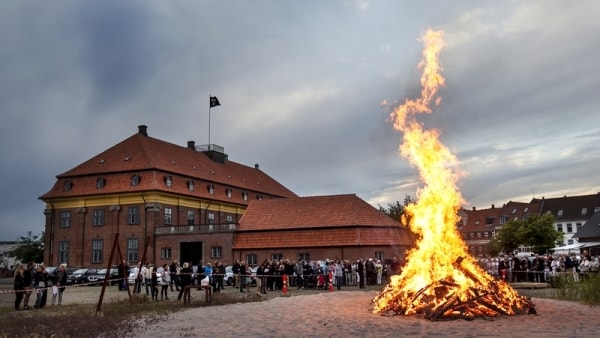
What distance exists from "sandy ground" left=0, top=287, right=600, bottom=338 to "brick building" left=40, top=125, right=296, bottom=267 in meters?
29.8

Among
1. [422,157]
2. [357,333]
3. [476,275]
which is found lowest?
[357,333]

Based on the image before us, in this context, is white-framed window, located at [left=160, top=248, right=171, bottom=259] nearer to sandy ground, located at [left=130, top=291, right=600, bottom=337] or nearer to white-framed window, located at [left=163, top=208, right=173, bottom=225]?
white-framed window, located at [left=163, top=208, right=173, bottom=225]

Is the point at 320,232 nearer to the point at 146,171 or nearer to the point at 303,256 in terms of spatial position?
the point at 303,256

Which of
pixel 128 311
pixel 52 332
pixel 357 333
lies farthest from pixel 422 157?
pixel 52 332

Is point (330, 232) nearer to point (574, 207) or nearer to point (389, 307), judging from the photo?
point (389, 307)

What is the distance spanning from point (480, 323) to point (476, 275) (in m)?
3.19

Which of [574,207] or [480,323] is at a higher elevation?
[574,207]

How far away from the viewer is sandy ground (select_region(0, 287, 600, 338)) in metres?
12.2

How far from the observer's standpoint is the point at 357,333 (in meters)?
12.4

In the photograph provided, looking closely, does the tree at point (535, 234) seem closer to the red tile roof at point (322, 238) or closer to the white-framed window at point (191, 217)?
the red tile roof at point (322, 238)

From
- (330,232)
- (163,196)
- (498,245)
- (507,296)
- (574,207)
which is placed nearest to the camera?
(507,296)

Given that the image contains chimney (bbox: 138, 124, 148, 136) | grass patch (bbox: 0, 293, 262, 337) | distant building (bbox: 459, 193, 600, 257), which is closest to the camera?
grass patch (bbox: 0, 293, 262, 337)

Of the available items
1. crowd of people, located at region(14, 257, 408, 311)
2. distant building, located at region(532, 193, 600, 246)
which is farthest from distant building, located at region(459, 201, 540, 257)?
crowd of people, located at region(14, 257, 408, 311)

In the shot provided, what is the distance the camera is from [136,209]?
51219 mm
